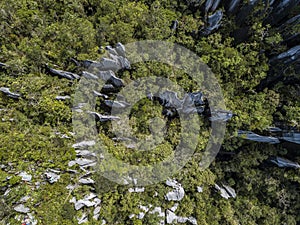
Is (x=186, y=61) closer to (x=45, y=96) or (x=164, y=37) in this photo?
(x=164, y=37)

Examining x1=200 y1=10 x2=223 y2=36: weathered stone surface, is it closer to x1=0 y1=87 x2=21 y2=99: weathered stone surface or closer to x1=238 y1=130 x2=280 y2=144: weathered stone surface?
x1=238 y1=130 x2=280 y2=144: weathered stone surface

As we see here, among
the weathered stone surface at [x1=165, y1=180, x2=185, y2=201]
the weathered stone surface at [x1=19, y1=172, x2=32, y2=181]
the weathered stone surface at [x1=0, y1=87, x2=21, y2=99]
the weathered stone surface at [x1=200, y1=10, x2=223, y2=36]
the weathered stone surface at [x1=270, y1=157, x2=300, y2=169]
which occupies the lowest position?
the weathered stone surface at [x1=19, y1=172, x2=32, y2=181]

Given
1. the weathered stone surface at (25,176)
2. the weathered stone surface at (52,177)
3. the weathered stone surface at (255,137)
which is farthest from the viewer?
the weathered stone surface at (255,137)

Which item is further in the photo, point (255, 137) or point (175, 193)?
point (255, 137)

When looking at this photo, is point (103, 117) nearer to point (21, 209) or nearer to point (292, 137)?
point (21, 209)

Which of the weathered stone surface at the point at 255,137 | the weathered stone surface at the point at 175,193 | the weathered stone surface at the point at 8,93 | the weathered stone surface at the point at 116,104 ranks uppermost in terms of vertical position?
the weathered stone surface at the point at 255,137

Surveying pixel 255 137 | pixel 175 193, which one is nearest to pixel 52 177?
pixel 175 193

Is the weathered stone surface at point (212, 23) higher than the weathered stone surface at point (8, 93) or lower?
higher

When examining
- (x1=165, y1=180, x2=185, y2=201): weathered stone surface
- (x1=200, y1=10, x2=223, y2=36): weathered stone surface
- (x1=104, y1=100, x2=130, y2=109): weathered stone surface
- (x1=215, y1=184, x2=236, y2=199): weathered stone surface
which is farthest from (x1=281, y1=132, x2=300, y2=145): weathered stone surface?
(x1=104, y1=100, x2=130, y2=109): weathered stone surface

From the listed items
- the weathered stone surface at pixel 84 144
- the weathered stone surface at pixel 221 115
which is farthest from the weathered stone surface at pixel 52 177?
the weathered stone surface at pixel 221 115

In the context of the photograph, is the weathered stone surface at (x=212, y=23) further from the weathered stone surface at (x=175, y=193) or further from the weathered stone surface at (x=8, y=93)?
the weathered stone surface at (x=8, y=93)

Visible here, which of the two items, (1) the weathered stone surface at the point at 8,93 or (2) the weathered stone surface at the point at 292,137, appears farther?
(2) the weathered stone surface at the point at 292,137
